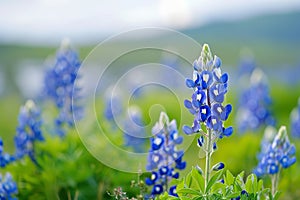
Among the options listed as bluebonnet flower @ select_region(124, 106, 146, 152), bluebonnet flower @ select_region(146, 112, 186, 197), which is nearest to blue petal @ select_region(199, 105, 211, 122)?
bluebonnet flower @ select_region(146, 112, 186, 197)

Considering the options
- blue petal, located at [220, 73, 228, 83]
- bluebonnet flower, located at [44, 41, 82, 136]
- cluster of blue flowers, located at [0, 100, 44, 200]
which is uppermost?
bluebonnet flower, located at [44, 41, 82, 136]

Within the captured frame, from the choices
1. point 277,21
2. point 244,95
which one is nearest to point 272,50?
point 277,21

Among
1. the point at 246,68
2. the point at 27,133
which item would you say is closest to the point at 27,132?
the point at 27,133

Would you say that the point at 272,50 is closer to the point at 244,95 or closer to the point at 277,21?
the point at 277,21

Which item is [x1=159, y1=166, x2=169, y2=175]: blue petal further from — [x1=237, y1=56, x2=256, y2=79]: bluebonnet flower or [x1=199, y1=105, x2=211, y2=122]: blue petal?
[x1=237, y1=56, x2=256, y2=79]: bluebonnet flower

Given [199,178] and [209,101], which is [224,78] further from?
[199,178]

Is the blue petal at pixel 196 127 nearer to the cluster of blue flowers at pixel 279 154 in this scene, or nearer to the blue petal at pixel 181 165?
the blue petal at pixel 181 165

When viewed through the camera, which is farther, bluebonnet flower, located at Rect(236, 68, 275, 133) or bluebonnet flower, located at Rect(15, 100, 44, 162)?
bluebonnet flower, located at Rect(236, 68, 275, 133)
